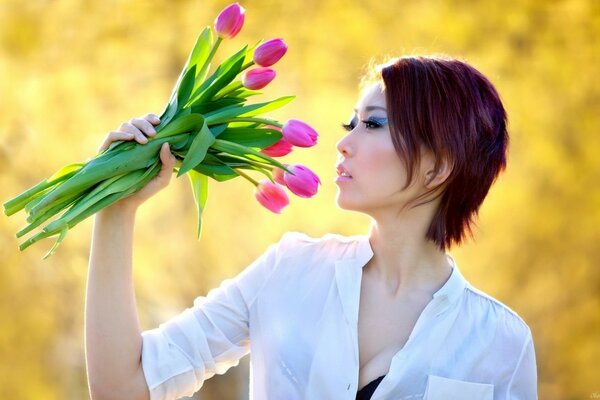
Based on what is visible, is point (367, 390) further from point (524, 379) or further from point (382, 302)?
point (524, 379)

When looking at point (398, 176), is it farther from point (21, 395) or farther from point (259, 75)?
point (21, 395)

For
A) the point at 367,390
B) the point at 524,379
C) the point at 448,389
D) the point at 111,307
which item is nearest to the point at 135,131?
the point at 111,307

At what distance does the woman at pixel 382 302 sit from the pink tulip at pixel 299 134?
307 millimetres

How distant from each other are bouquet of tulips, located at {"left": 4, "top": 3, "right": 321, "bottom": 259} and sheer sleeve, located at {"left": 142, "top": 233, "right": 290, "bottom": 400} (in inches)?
13.0

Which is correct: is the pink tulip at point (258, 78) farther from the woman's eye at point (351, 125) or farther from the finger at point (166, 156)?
the woman's eye at point (351, 125)

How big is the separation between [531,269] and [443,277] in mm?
4505

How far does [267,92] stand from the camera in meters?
5.73

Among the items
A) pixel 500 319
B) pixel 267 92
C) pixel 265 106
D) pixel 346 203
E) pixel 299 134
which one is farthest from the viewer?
pixel 267 92

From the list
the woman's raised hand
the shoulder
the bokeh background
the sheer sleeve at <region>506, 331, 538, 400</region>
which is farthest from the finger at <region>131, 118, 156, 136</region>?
the bokeh background

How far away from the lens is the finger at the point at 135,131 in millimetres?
1835

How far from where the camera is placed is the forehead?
2.16 metres

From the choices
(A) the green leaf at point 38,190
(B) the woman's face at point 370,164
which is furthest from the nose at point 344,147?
(A) the green leaf at point 38,190

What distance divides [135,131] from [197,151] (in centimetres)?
12

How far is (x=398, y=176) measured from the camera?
2.14 meters
